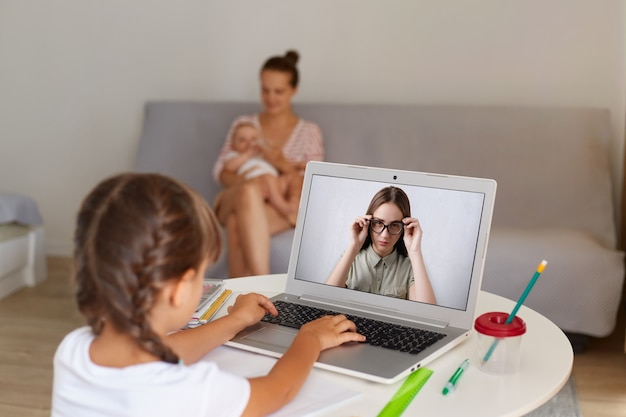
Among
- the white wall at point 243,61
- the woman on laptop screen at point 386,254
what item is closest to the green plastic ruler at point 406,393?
the woman on laptop screen at point 386,254

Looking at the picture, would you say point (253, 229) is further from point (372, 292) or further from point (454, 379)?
point (454, 379)

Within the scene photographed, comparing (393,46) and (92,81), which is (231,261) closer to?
(393,46)

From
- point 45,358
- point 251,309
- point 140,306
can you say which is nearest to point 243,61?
point 45,358

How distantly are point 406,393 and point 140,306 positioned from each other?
0.41m

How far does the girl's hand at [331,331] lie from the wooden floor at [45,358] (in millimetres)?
1177

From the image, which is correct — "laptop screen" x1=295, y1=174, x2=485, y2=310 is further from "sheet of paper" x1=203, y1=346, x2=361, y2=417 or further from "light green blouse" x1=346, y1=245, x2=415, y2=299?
"sheet of paper" x1=203, y1=346, x2=361, y2=417

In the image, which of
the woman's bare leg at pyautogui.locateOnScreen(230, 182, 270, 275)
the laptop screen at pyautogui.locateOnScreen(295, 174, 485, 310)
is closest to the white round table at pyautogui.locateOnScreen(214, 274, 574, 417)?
the laptop screen at pyautogui.locateOnScreen(295, 174, 485, 310)

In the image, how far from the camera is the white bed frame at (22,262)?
10.5ft

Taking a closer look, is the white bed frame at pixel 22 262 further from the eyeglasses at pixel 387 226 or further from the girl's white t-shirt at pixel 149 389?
the girl's white t-shirt at pixel 149 389

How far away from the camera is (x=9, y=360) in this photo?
2.59m

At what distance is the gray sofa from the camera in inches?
101

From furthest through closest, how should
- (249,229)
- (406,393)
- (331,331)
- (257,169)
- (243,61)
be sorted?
(243,61), (257,169), (249,229), (331,331), (406,393)

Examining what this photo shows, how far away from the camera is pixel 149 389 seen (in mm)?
965

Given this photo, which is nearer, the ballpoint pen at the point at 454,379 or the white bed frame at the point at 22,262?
the ballpoint pen at the point at 454,379
